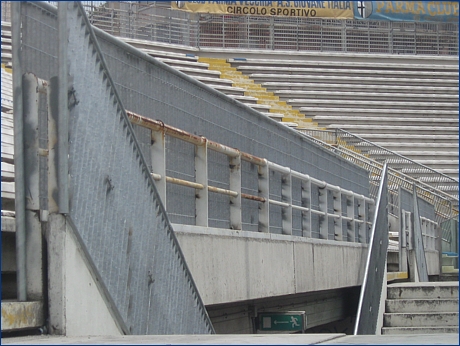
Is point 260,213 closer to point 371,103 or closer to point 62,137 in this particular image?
point 62,137

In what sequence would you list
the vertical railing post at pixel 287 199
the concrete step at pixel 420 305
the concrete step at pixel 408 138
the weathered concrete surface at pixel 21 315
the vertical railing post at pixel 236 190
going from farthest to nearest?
the concrete step at pixel 408 138 → the concrete step at pixel 420 305 → the vertical railing post at pixel 287 199 → the vertical railing post at pixel 236 190 → the weathered concrete surface at pixel 21 315

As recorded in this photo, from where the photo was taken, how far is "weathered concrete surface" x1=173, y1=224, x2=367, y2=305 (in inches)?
252

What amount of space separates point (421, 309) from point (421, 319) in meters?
0.41

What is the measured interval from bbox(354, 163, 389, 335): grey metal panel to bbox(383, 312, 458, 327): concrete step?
0.95ft

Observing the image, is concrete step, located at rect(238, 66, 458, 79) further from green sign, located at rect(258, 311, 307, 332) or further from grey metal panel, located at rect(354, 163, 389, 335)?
green sign, located at rect(258, 311, 307, 332)

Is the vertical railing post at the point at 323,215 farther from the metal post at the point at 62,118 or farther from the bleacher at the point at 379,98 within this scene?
the bleacher at the point at 379,98

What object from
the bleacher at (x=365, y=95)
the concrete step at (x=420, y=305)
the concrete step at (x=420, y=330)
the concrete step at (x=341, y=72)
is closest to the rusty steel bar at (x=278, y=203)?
the concrete step at (x=420, y=330)

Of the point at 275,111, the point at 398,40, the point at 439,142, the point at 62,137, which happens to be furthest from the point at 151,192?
the point at 398,40

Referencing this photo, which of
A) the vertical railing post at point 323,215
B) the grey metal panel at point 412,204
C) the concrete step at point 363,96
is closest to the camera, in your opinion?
the vertical railing post at point 323,215

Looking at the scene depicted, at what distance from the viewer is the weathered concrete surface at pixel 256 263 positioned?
21.0 ft

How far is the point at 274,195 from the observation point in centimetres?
909

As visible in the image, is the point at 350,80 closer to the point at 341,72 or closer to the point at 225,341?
the point at 341,72

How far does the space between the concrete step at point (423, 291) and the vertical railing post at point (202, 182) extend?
4838mm

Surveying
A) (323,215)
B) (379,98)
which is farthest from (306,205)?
(379,98)
